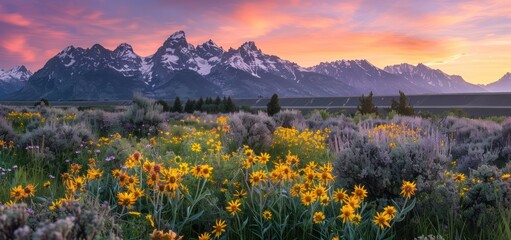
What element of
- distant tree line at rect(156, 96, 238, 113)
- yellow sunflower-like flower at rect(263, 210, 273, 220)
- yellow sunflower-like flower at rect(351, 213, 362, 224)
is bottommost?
distant tree line at rect(156, 96, 238, 113)

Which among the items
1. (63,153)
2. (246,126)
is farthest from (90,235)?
(246,126)

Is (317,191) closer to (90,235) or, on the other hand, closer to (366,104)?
(90,235)

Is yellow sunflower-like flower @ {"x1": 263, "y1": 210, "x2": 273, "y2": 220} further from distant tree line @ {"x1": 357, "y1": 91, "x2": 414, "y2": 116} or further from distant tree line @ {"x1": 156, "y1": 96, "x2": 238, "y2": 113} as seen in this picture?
distant tree line @ {"x1": 156, "y1": 96, "x2": 238, "y2": 113}

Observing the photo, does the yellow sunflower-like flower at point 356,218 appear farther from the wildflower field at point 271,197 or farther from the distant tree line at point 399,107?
the distant tree line at point 399,107

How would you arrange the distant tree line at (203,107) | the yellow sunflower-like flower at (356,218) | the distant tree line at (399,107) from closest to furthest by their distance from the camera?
the yellow sunflower-like flower at (356,218), the distant tree line at (399,107), the distant tree line at (203,107)

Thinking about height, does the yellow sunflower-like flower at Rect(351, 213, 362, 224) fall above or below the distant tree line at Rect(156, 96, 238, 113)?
above

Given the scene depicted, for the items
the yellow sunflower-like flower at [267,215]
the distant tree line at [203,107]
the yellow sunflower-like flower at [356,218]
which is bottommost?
the distant tree line at [203,107]

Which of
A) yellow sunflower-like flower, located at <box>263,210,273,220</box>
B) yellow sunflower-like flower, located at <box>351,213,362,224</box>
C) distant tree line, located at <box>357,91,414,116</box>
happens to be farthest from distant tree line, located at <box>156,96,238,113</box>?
yellow sunflower-like flower, located at <box>351,213,362,224</box>

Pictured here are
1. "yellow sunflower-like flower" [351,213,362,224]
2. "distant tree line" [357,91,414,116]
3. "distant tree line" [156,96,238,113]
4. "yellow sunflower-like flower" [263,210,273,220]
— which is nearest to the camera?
"yellow sunflower-like flower" [351,213,362,224]

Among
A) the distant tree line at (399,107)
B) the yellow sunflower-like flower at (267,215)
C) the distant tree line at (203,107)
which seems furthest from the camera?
the distant tree line at (203,107)

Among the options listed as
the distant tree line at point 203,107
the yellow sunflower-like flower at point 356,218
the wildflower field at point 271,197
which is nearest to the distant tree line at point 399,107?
the wildflower field at point 271,197

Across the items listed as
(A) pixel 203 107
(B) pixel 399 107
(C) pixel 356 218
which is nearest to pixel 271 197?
(C) pixel 356 218

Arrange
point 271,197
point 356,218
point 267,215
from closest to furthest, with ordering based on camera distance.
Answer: point 356,218 < point 267,215 < point 271,197

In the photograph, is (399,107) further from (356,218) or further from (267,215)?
(356,218)
